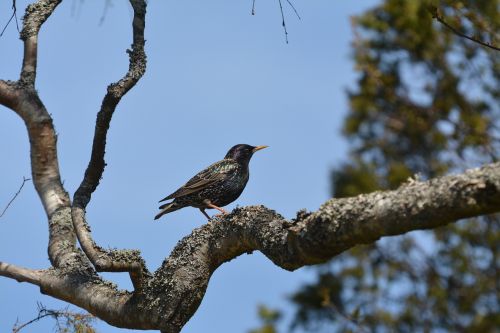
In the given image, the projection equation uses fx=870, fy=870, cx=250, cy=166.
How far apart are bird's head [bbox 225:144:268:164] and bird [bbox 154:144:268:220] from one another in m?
0.15

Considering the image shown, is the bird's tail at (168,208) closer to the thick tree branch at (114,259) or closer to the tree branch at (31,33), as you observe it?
the tree branch at (31,33)

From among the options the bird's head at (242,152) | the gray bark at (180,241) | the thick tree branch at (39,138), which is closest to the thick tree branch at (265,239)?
the gray bark at (180,241)

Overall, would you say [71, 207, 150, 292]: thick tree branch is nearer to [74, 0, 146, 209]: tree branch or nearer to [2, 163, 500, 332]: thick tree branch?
[2, 163, 500, 332]: thick tree branch

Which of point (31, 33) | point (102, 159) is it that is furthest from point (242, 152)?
point (102, 159)

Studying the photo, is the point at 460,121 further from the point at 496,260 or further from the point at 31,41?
the point at 31,41

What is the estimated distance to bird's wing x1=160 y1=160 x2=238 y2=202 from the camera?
7727mm

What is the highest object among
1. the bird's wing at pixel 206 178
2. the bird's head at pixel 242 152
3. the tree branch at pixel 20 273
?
the bird's head at pixel 242 152

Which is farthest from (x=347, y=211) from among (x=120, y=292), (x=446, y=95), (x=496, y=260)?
(x=446, y=95)

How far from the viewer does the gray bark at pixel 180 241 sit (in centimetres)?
325

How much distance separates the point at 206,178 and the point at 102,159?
2.64 meters

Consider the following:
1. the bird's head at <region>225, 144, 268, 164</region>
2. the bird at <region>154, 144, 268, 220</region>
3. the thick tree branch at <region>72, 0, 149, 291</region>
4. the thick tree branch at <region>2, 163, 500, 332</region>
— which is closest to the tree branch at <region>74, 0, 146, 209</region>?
the thick tree branch at <region>72, 0, 149, 291</region>

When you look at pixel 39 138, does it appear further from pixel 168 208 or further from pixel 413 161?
pixel 413 161

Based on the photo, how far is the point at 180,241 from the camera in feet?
15.3

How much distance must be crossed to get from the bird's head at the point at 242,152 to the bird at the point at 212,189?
0.15 meters
